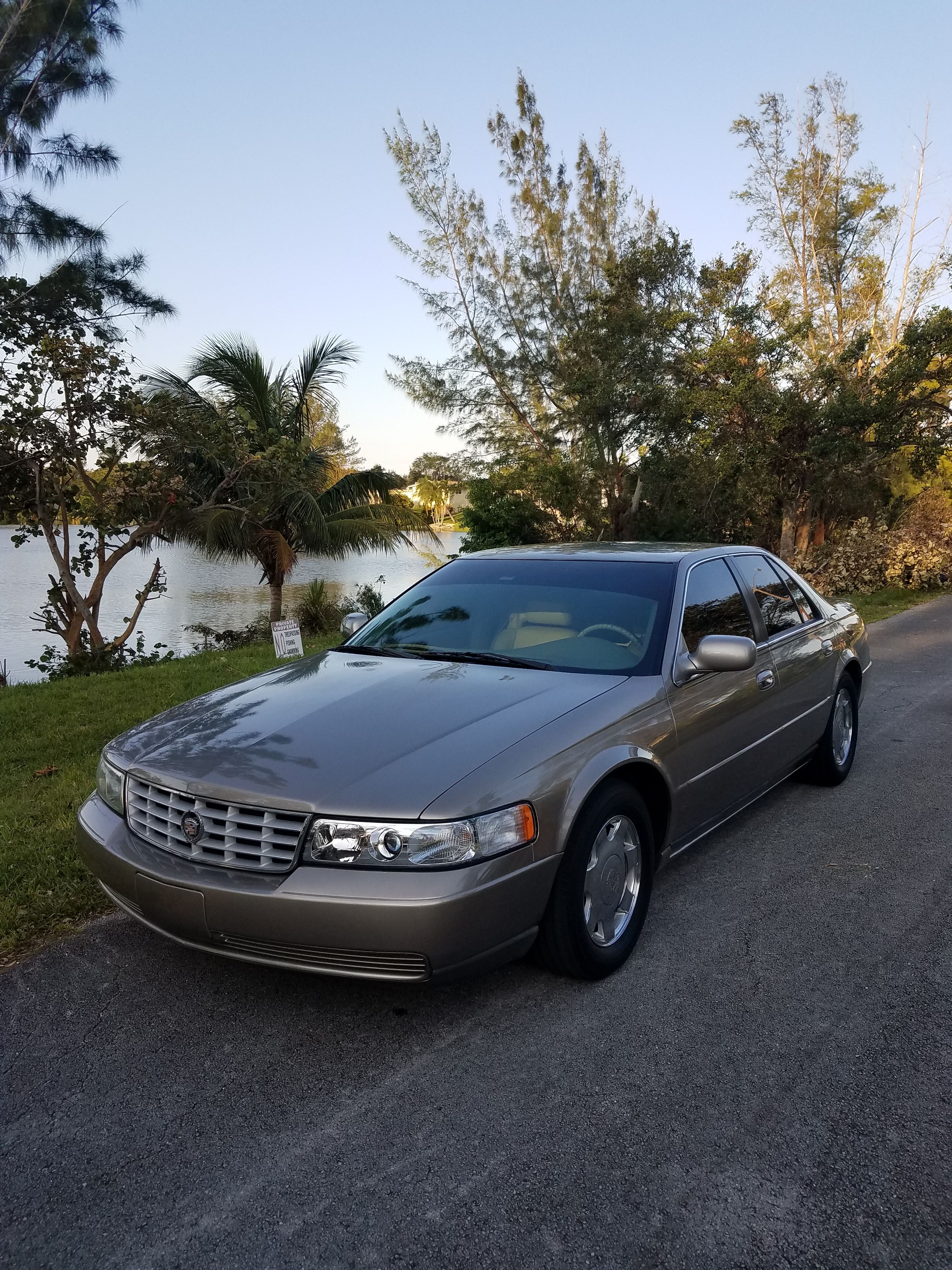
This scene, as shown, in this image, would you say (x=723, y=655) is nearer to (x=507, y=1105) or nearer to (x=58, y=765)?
(x=507, y=1105)

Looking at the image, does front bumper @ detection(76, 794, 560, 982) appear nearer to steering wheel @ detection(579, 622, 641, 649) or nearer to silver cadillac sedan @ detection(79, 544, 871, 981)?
silver cadillac sedan @ detection(79, 544, 871, 981)

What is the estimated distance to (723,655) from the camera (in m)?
3.86

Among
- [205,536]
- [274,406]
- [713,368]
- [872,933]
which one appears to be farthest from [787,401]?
[872,933]

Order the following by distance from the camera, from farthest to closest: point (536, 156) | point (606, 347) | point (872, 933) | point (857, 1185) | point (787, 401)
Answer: point (536, 156), point (606, 347), point (787, 401), point (872, 933), point (857, 1185)

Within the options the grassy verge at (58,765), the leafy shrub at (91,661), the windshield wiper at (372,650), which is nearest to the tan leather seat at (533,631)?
the windshield wiper at (372,650)

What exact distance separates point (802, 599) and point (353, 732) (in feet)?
10.7

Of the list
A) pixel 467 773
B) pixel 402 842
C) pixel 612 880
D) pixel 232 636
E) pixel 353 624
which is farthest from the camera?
pixel 232 636

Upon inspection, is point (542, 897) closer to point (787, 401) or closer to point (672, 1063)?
point (672, 1063)

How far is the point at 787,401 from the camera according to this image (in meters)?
17.5

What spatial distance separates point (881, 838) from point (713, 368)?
14481 millimetres

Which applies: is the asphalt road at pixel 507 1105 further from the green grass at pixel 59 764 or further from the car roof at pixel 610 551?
the car roof at pixel 610 551

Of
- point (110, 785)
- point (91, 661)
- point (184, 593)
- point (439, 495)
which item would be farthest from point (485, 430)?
point (110, 785)

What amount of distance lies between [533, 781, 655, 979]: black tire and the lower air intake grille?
526 millimetres

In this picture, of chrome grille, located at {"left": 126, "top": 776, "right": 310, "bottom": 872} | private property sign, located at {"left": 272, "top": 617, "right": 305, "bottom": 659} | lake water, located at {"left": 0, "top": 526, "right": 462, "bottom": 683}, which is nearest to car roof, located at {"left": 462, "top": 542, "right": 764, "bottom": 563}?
chrome grille, located at {"left": 126, "top": 776, "right": 310, "bottom": 872}
